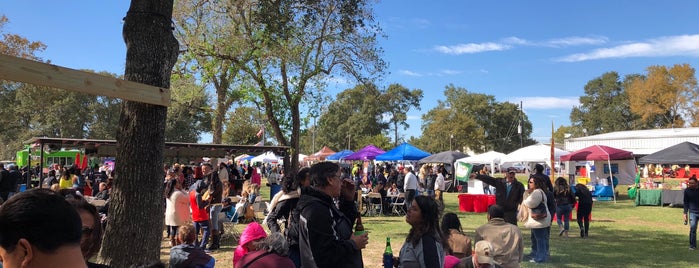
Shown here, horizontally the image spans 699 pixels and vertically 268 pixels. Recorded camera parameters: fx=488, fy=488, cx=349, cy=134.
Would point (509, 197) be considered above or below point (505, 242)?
above

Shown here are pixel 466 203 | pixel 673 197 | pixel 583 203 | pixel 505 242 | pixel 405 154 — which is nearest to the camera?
pixel 505 242

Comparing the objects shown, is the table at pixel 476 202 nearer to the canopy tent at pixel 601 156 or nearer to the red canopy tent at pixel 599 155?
the canopy tent at pixel 601 156

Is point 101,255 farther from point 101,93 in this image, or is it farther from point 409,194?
point 409,194

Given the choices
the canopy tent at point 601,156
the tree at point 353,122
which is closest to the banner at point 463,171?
the canopy tent at point 601,156

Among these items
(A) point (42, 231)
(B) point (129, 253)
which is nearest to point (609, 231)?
(B) point (129, 253)

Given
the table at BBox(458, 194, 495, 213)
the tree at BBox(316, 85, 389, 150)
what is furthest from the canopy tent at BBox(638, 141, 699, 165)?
the tree at BBox(316, 85, 389, 150)

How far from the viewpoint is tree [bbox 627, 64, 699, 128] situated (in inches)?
2194

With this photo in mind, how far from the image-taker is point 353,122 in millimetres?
69062

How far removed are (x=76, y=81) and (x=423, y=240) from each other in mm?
2749

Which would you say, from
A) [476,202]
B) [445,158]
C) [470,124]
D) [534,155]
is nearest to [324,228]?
[476,202]

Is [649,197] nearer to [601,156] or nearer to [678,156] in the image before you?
[678,156]

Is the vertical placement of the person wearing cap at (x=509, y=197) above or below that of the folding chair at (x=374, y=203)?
above

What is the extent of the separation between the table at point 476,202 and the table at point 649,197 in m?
6.88

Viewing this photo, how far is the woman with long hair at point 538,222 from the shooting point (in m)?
7.86
